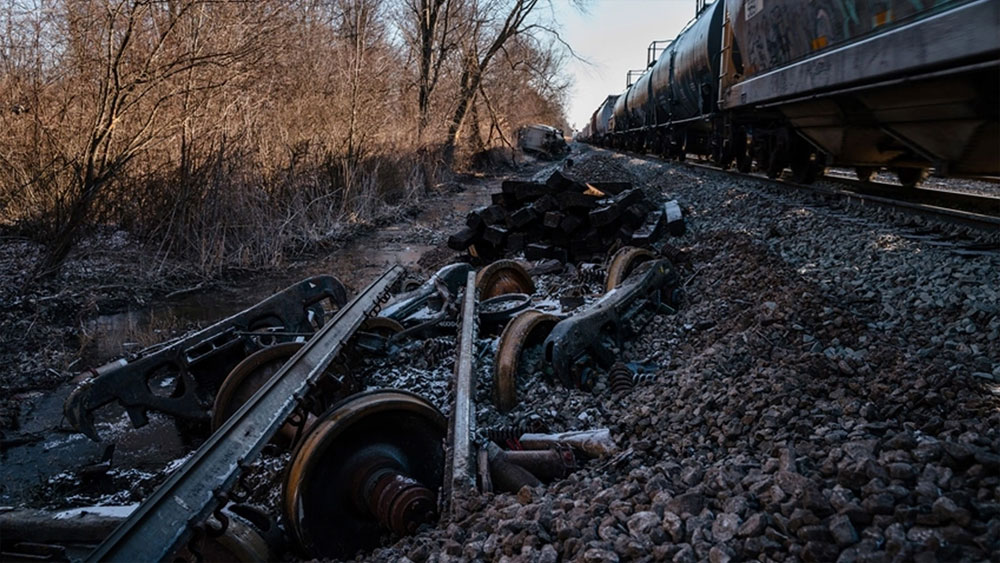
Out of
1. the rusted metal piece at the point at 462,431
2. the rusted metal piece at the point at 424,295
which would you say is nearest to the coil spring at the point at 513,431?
the rusted metal piece at the point at 462,431

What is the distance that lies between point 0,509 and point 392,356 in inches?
87.4

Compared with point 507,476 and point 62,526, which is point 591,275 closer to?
point 507,476

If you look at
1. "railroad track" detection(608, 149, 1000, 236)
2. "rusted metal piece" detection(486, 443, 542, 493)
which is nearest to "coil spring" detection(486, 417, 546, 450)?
"rusted metal piece" detection(486, 443, 542, 493)

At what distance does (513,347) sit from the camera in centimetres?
362

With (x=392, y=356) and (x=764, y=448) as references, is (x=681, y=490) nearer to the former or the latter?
(x=764, y=448)

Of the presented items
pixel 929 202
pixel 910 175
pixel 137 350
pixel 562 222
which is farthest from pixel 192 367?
pixel 910 175

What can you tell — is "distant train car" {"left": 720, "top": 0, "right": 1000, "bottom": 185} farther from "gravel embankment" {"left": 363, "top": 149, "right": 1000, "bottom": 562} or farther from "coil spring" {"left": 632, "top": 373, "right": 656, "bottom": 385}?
"coil spring" {"left": 632, "top": 373, "right": 656, "bottom": 385}

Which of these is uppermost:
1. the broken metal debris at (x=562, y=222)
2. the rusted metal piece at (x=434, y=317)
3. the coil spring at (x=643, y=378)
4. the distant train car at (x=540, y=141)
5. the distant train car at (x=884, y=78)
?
the distant train car at (x=540, y=141)

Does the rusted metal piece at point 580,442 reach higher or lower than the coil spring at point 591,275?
lower

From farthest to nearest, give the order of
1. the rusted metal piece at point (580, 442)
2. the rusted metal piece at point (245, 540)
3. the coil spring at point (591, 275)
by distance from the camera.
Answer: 1. the coil spring at point (591, 275)
2. the rusted metal piece at point (580, 442)
3. the rusted metal piece at point (245, 540)

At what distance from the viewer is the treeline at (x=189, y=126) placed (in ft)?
Answer: 21.1

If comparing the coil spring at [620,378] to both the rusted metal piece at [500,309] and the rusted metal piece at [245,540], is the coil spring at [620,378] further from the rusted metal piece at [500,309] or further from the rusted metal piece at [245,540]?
the rusted metal piece at [245,540]

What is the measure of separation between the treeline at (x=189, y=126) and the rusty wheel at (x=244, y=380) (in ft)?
14.1

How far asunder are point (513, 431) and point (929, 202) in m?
5.63
